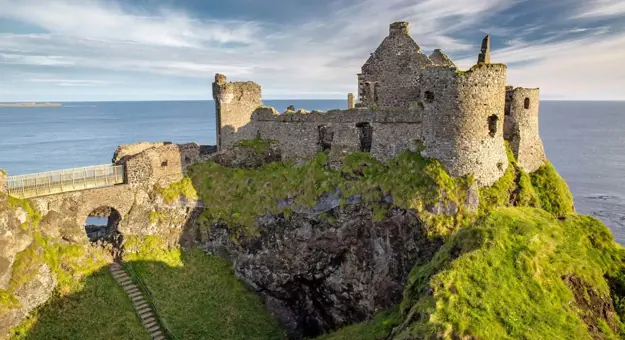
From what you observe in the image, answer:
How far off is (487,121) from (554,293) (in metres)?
11.8

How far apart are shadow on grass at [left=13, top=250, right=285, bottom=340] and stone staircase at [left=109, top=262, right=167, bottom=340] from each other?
328 millimetres

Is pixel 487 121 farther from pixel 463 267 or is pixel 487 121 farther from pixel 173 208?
pixel 173 208

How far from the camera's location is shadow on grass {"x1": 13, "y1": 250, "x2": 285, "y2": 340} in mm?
24766

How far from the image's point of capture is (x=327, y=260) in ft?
94.4

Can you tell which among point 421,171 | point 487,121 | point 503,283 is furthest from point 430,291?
point 487,121

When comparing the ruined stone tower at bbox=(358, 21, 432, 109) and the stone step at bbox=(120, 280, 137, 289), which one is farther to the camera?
the ruined stone tower at bbox=(358, 21, 432, 109)

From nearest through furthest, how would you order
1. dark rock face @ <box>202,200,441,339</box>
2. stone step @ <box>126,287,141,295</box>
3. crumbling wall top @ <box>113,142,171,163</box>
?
dark rock face @ <box>202,200,441,339</box> → stone step @ <box>126,287,141,295</box> → crumbling wall top @ <box>113,142,171,163</box>

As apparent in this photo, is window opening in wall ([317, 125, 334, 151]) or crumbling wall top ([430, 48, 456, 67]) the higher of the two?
crumbling wall top ([430, 48, 456, 67])

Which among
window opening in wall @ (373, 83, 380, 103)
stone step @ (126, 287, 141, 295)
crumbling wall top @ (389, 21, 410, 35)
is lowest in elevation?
stone step @ (126, 287, 141, 295)

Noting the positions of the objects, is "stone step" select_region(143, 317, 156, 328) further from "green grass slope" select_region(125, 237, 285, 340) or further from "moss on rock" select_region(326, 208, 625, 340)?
"moss on rock" select_region(326, 208, 625, 340)

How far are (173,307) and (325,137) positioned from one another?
15.5 metres

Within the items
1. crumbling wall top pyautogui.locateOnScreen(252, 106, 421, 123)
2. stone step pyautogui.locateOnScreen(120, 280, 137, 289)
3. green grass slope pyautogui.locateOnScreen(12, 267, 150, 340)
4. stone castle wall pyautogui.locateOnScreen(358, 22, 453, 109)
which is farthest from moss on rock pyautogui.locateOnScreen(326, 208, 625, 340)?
stone step pyautogui.locateOnScreen(120, 280, 137, 289)

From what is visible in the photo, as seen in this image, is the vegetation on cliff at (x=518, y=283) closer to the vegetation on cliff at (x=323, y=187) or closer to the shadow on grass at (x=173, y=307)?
the vegetation on cliff at (x=323, y=187)

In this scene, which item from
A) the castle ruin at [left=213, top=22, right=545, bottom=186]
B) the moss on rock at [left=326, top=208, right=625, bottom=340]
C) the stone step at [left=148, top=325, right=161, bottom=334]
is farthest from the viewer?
the stone step at [left=148, top=325, right=161, bottom=334]
